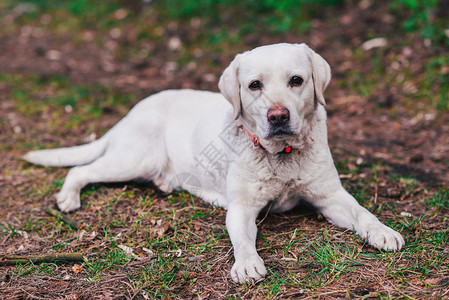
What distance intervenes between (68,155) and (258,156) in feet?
6.98

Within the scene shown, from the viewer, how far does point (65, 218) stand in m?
3.59

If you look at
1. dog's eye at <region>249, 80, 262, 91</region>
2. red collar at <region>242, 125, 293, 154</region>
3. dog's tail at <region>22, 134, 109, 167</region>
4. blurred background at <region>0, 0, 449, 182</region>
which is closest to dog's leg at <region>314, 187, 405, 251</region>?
red collar at <region>242, 125, 293, 154</region>

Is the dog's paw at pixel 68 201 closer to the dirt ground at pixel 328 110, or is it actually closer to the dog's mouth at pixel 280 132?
the dirt ground at pixel 328 110

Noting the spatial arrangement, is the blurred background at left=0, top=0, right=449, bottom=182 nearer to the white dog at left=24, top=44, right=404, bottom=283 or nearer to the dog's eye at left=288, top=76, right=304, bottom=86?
the white dog at left=24, top=44, right=404, bottom=283

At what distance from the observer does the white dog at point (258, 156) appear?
2.91 m

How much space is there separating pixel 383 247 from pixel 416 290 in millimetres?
384

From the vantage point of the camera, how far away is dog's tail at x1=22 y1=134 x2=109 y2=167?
436cm

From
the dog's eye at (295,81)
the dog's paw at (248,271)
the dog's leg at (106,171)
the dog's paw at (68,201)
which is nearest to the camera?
the dog's paw at (248,271)

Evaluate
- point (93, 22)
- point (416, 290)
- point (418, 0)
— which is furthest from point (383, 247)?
point (93, 22)

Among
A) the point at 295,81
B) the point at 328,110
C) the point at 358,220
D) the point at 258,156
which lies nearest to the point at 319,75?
the point at 295,81

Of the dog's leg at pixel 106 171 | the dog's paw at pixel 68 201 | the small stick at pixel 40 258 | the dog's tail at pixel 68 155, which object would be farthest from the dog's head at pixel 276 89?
the dog's tail at pixel 68 155

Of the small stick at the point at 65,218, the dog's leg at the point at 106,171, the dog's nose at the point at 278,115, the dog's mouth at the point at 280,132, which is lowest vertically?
the small stick at the point at 65,218

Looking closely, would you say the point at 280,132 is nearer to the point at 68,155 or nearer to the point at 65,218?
the point at 65,218

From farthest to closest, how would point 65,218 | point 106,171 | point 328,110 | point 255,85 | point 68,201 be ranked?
point 328,110 < point 106,171 < point 68,201 < point 65,218 < point 255,85
